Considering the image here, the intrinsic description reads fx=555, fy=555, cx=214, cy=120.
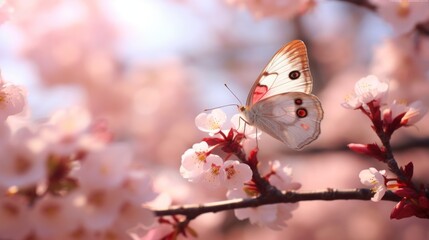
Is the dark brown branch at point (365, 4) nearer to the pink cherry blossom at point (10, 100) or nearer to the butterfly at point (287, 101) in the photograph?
the butterfly at point (287, 101)

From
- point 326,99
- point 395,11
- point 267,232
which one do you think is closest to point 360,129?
point 326,99

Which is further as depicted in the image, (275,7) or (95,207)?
(275,7)

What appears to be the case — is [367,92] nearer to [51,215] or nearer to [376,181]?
[376,181]

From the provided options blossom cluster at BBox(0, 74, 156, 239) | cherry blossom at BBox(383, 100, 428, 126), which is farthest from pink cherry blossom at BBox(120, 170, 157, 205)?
cherry blossom at BBox(383, 100, 428, 126)

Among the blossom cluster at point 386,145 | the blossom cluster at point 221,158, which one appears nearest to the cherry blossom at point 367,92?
the blossom cluster at point 386,145

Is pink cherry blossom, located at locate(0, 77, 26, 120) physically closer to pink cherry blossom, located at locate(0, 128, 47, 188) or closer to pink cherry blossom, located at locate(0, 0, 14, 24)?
pink cherry blossom, located at locate(0, 128, 47, 188)

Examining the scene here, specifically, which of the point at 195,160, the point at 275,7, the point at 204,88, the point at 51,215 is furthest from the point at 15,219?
the point at 204,88
